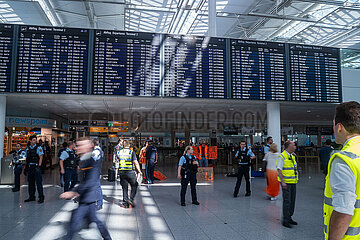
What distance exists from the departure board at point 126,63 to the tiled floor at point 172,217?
3.23 meters

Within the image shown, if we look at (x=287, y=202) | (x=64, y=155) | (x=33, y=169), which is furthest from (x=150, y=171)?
(x=287, y=202)

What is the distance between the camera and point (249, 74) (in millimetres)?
8750

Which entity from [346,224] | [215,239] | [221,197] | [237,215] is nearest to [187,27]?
[221,197]

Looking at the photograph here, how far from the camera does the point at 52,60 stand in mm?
7617

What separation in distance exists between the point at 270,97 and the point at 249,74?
1062 millimetres

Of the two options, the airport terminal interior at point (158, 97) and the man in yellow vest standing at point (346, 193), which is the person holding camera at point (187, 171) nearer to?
the airport terminal interior at point (158, 97)

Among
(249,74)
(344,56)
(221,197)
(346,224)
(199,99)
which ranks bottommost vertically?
(221,197)

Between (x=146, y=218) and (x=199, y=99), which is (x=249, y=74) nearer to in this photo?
(x=199, y=99)

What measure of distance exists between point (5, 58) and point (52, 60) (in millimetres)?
1294

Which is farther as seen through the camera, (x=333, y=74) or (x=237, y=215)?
(x=333, y=74)

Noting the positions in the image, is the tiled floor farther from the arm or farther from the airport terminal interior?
the arm

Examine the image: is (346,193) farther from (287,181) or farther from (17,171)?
(17,171)

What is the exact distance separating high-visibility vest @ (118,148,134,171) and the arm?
5.08 meters

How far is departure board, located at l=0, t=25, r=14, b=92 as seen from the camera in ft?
24.5
